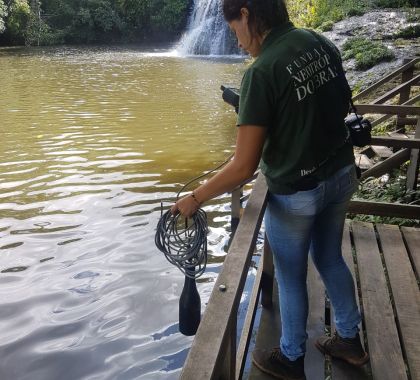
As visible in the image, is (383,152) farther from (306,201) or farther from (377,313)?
(306,201)

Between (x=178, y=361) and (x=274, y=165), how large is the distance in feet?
7.81

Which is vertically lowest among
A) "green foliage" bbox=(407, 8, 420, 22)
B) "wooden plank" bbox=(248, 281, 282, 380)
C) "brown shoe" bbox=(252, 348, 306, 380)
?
"wooden plank" bbox=(248, 281, 282, 380)

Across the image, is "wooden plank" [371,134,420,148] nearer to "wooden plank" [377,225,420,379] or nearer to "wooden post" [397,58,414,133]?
"wooden plank" [377,225,420,379]

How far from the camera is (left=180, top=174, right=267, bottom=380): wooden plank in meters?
1.38

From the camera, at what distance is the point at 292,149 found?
2.03m

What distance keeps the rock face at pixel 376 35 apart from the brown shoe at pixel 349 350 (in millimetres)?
9859

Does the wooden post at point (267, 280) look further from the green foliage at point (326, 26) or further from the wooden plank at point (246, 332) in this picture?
the green foliage at point (326, 26)

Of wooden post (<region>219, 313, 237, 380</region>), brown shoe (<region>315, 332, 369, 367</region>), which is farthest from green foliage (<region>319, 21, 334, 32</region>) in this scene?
wooden post (<region>219, 313, 237, 380</region>)

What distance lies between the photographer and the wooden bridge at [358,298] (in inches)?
62.1

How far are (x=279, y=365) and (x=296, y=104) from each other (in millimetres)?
1414

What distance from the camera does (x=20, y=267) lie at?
5.23 m

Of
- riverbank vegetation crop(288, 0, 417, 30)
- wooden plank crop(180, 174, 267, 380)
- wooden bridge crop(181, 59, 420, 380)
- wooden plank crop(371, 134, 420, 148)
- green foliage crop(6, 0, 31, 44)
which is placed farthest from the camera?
green foliage crop(6, 0, 31, 44)

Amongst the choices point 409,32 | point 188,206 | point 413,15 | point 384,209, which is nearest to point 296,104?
point 188,206

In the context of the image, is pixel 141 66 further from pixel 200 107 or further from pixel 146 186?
pixel 146 186
